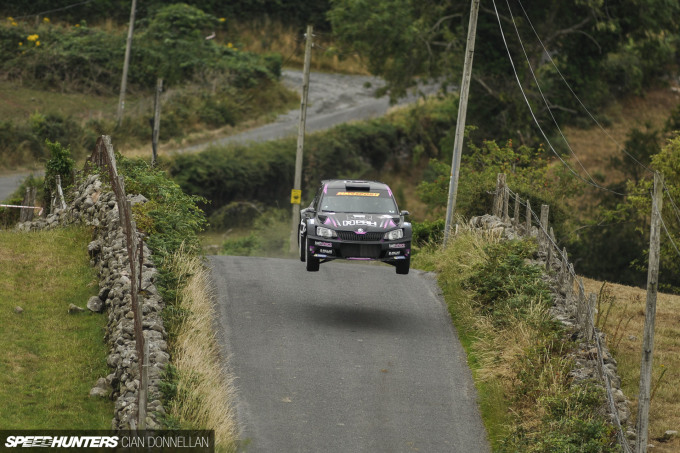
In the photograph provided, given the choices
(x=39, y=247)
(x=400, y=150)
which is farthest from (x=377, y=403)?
(x=400, y=150)

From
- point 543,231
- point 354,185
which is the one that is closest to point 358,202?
point 354,185

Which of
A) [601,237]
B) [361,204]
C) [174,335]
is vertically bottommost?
[601,237]

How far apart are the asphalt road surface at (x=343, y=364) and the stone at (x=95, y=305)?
2.38 metres

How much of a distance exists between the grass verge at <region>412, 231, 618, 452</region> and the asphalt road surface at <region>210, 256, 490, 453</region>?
0.42 m

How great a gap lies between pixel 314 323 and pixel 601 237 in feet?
72.7

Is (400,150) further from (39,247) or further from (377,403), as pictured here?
(377,403)

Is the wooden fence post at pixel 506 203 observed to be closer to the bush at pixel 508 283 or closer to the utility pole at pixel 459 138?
the utility pole at pixel 459 138

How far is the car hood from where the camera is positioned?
18484mm

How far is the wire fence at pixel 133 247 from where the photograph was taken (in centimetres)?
1252

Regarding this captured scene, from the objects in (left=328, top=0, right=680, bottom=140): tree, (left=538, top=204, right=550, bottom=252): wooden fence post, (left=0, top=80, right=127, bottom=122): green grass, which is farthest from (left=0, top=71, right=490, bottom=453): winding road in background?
(left=0, top=80, right=127, bottom=122): green grass

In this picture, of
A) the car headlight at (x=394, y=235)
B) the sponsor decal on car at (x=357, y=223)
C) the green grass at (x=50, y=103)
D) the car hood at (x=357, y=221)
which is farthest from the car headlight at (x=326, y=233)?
the green grass at (x=50, y=103)

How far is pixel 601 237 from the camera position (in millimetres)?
38812

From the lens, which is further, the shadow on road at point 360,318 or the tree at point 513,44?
the tree at point 513,44

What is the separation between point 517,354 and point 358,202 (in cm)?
485
